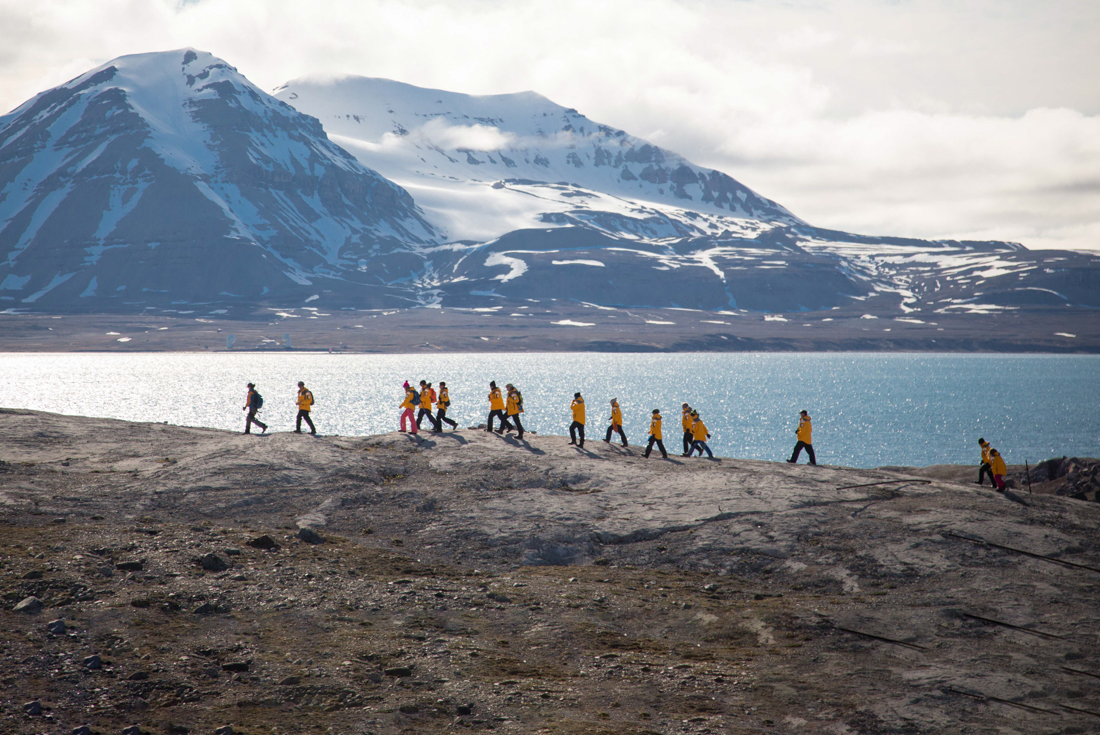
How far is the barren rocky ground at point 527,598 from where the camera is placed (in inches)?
492

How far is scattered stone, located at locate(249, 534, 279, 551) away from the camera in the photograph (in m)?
18.9

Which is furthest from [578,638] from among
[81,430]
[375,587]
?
[81,430]

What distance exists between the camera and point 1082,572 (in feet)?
60.7

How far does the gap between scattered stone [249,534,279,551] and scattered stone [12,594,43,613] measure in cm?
490

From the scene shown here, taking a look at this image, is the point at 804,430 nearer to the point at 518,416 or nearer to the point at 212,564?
the point at 518,416

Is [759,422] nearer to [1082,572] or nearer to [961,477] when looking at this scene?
[961,477]

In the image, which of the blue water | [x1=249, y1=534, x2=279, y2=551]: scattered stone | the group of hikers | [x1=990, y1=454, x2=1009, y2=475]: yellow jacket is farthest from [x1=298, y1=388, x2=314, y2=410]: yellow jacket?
the blue water

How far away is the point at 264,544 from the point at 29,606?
521cm

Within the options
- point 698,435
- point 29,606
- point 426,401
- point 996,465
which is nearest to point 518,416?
point 426,401

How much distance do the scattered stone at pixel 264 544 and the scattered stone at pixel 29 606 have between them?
490cm

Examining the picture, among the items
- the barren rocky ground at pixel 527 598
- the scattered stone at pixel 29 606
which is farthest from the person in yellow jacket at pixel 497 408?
the scattered stone at pixel 29 606

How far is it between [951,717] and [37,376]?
8851 inches

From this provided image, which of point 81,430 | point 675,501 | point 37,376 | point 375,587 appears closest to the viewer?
point 375,587

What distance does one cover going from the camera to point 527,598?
676 inches
